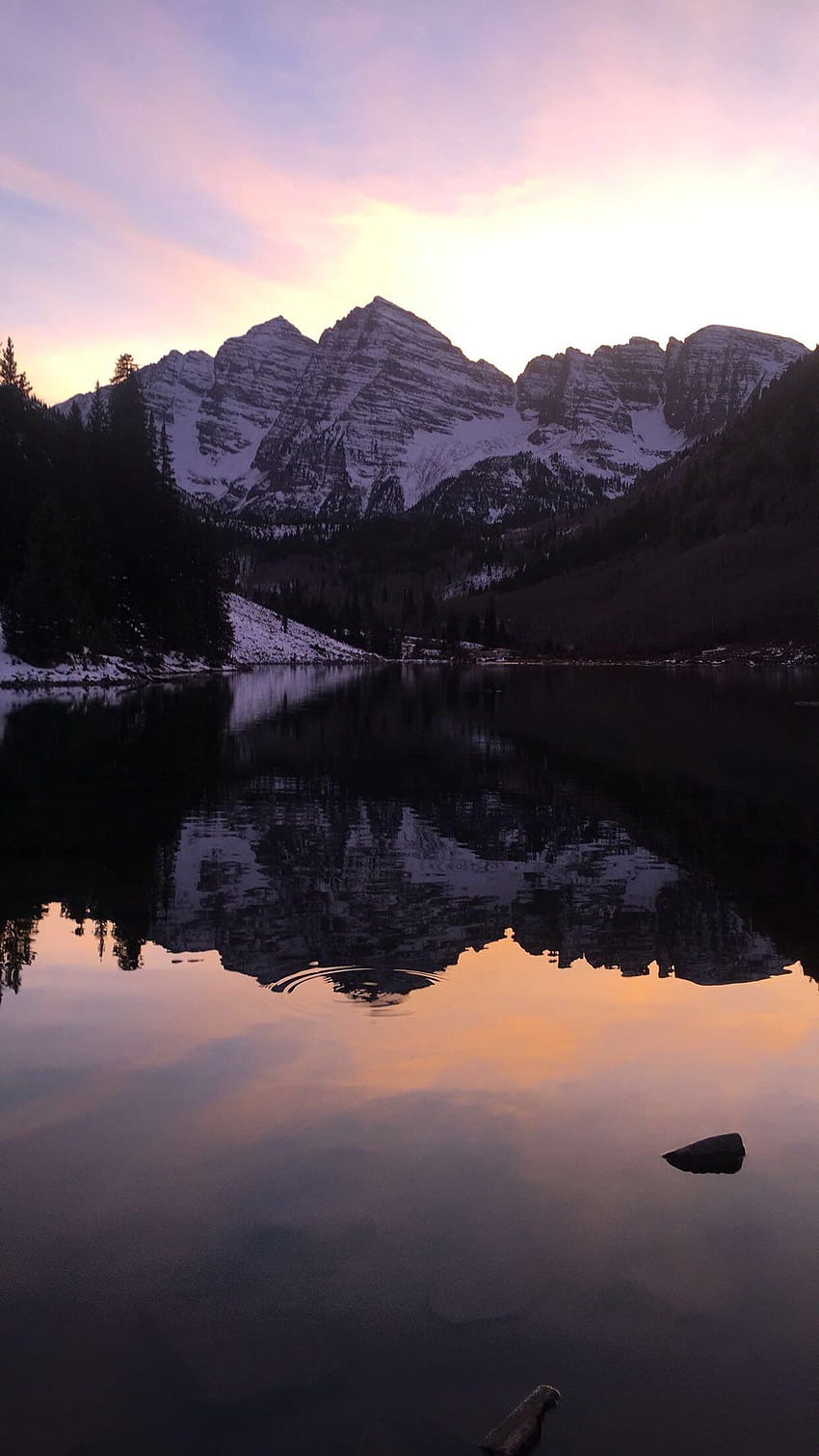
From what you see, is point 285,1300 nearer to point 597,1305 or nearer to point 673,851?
point 597,1305

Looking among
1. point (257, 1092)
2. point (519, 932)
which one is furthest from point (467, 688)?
point (257, 1092)

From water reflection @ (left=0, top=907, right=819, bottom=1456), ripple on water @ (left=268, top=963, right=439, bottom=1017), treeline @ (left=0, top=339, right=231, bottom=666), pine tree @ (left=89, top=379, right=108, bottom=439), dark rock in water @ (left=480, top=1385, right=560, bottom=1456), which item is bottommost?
ripple on water @ (left=268, top=963, right=439, bottom=1017)

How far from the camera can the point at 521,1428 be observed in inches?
225

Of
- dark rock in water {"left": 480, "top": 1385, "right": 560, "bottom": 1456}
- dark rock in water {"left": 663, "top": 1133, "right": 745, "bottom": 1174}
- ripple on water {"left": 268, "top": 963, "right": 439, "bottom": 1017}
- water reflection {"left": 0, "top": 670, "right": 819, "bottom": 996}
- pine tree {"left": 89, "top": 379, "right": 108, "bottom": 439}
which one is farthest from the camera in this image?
pine tree {"left": 89, "top": 379, "right": 108, "bottom": 439}

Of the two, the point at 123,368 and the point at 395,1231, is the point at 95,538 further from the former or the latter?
the point at 395,1231

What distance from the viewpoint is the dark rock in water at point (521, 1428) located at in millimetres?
5594

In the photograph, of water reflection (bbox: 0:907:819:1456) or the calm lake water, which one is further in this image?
the calm lake water

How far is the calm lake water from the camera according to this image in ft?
20.1

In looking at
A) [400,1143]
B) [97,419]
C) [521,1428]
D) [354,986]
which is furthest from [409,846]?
[97,419]

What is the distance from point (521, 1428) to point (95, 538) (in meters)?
103

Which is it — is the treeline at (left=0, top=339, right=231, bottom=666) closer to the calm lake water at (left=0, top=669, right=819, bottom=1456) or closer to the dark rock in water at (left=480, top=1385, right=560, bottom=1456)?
the calm lake water at (left=0, top=669, right=819, bottom=1456)

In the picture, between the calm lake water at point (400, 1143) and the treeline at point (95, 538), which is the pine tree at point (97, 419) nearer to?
the treeline at point (95, 538)

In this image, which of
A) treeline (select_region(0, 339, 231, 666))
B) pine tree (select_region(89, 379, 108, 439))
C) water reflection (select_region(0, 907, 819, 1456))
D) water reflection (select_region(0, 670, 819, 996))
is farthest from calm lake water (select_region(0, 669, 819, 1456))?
pine tree (select_region(89, 379, 108, 439))

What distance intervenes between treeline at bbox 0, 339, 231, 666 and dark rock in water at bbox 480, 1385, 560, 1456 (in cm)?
8821
